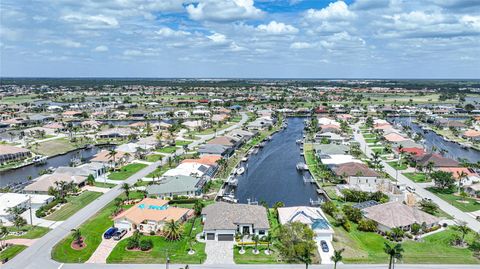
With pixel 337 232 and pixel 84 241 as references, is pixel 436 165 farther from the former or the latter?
pixel 84 241

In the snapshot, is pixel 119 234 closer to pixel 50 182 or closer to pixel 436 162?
pixel 50 182

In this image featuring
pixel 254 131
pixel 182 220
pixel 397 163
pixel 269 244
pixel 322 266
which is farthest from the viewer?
pixel 254 131

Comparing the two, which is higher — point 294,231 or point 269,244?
point 294,231

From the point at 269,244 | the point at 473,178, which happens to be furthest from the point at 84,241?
the point at 473,178

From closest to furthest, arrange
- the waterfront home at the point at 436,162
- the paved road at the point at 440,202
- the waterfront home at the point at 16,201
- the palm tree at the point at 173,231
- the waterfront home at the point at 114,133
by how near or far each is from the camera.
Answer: the palm tree at the point at 173,231
the paved road at the point at 440,202
the waterfront home at the point at 16,201
the waterfront home at the point at 436,162
the waterfront home at the point at 114,133

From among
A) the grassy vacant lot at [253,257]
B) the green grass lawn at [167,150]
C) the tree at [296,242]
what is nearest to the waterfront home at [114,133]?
the green grass lawn at [167,150]

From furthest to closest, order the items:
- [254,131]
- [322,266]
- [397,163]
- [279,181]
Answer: [254,131] < [397,163] < [279,181] < [322,266]

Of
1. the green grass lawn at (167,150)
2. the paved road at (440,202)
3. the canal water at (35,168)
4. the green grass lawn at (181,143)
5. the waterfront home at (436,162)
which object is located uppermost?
the waterfront home at (436,162)

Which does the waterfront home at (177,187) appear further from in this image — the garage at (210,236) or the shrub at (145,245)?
the shrub at (145,245)

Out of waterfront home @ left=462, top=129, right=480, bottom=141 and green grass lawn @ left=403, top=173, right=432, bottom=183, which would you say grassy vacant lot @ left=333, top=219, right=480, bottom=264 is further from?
waterfront home @ left=462, top=129, right=480, bottom=141
